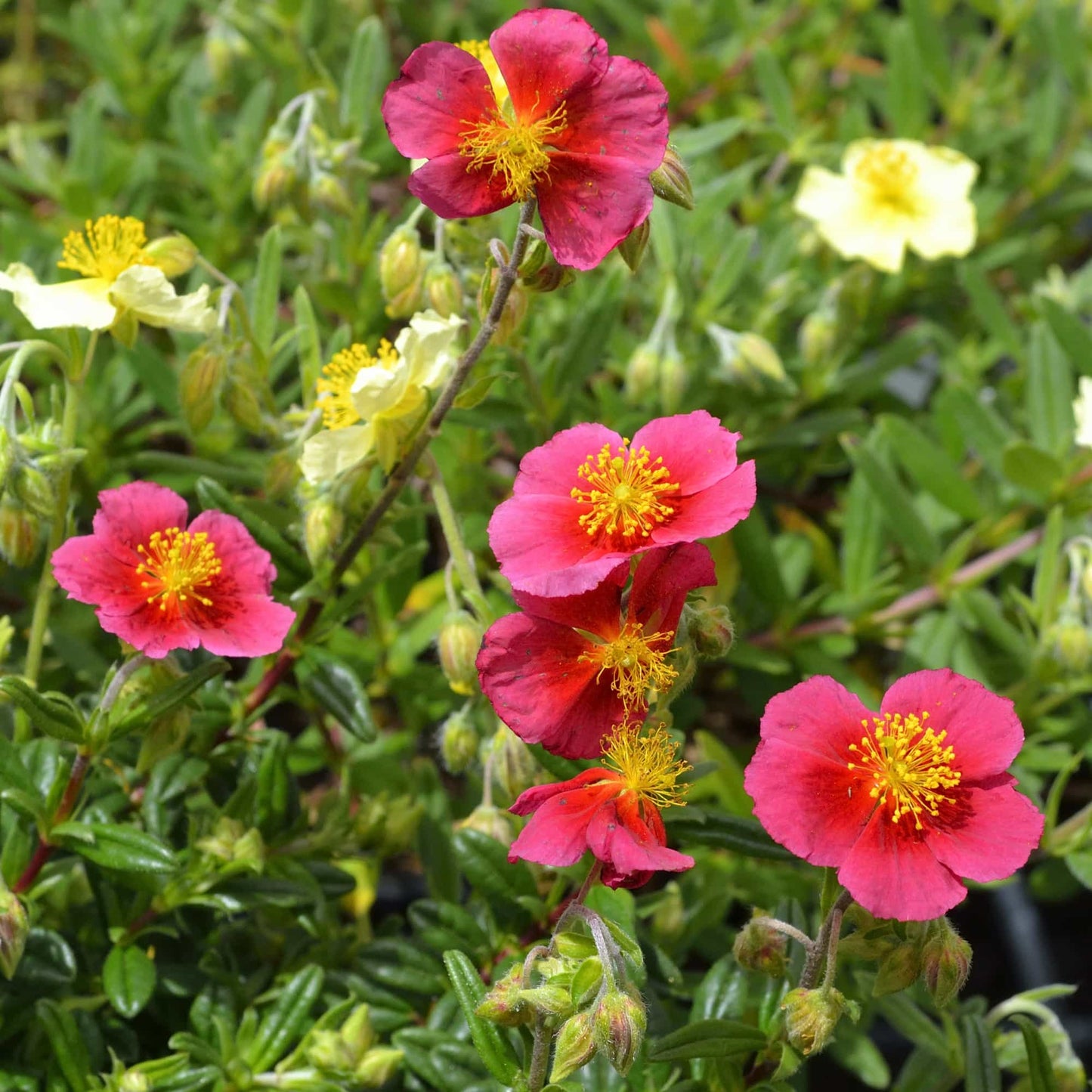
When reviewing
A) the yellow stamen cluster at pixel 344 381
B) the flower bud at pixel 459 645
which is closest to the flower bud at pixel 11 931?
the flower bud at pixel 459 645

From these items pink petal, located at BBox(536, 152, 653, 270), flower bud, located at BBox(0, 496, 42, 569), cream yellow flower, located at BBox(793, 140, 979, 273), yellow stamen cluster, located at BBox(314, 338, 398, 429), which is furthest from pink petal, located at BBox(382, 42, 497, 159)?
cream yellow flower, located at BBox(793, 140, 979, 273)

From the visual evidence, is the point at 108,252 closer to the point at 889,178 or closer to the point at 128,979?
the point at 128,979

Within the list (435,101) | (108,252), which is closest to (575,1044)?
(435,101)

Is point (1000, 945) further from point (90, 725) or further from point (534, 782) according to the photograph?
point (90, 725)

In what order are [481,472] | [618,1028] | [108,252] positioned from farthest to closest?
[481,472] → [108,252] → [618,1028]

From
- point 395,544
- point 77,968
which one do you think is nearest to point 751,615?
→ point 395,544

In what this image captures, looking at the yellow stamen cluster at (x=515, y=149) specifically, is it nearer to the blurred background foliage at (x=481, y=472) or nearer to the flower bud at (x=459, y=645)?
the blurred background foliage at (x=481, y=472)
